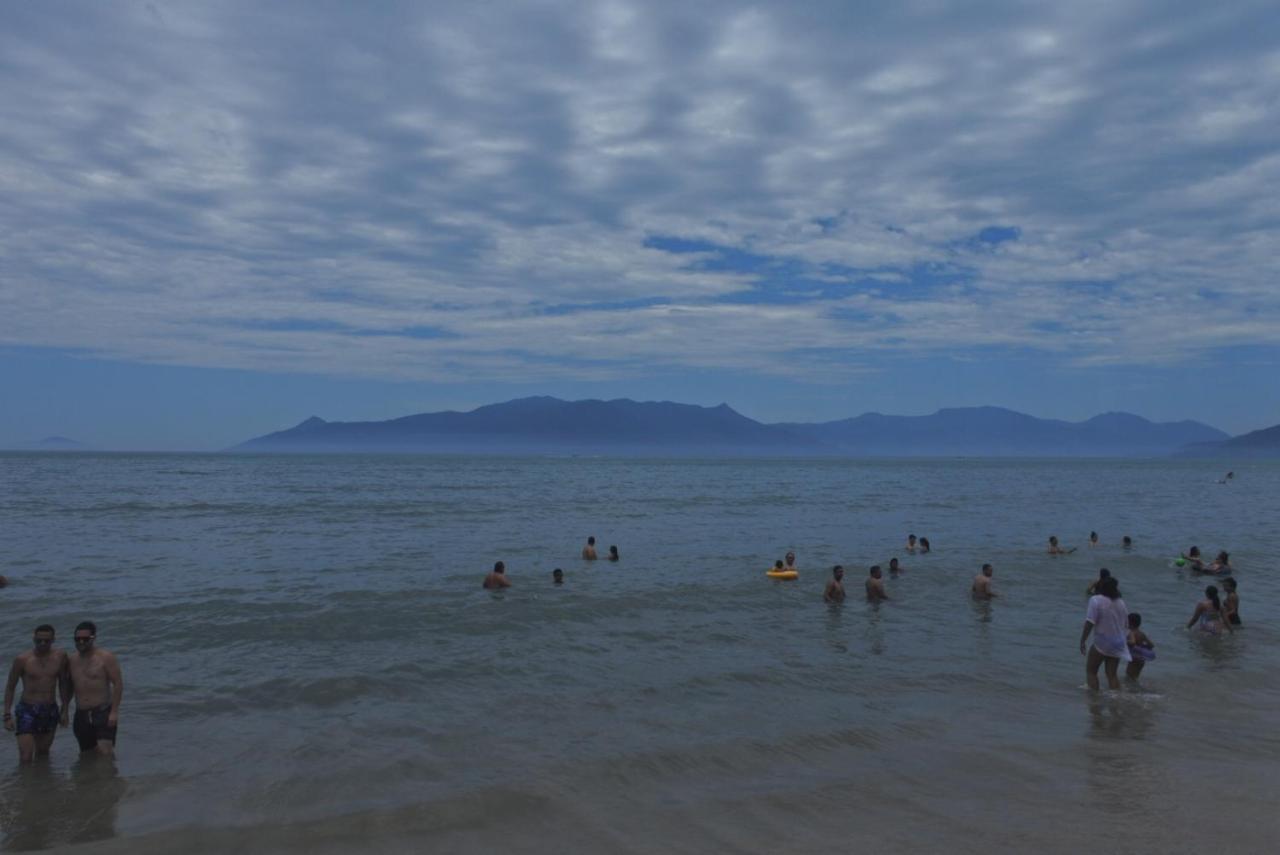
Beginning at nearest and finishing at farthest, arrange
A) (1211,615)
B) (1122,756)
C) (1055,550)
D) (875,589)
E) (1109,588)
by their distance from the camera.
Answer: (1122,756) < (1109,588) < (1211,615) < (875,589) < (1055,550)

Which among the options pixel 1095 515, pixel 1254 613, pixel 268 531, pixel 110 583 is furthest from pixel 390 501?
pixel 1254 613

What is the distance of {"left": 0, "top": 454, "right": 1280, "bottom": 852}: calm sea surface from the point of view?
293 inches

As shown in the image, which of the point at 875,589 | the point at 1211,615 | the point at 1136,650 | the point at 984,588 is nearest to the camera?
the point at 1136,650

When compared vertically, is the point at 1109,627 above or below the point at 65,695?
above

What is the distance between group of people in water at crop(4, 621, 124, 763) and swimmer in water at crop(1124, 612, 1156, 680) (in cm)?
1318

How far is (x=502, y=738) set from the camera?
981cm

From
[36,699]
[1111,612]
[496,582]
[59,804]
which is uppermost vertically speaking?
[1111,612]

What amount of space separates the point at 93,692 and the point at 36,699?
0.55 metres

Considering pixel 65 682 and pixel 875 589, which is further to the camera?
pixel 875 589

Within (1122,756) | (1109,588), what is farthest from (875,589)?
(1122,756)

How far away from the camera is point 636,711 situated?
1074cm

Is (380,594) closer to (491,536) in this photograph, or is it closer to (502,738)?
(502,738)

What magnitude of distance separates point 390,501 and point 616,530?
21.5m

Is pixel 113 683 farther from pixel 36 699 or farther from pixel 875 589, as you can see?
pixel 875 589
